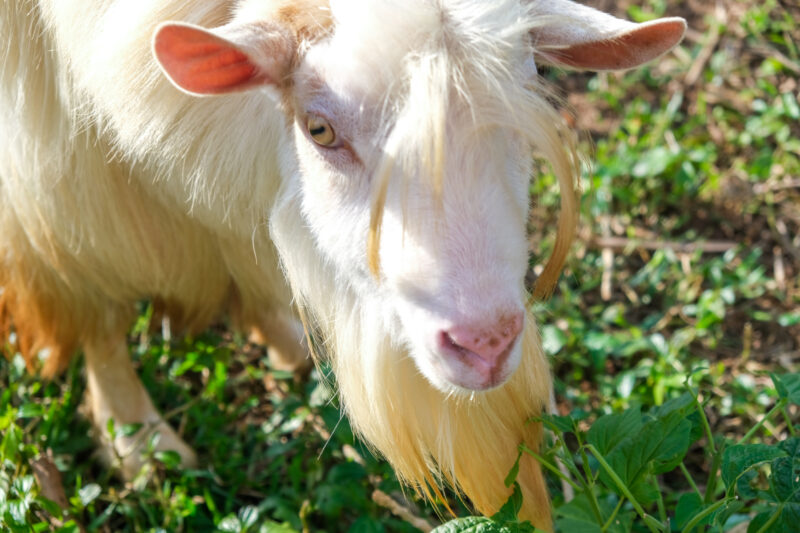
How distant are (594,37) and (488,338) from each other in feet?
2.77

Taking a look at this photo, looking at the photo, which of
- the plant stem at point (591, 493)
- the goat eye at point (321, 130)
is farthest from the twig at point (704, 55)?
the goat eye at point (321, 130)

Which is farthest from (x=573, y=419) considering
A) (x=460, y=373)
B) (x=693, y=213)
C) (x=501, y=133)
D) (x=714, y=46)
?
(x=714, y=46)

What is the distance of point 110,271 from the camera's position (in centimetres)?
308

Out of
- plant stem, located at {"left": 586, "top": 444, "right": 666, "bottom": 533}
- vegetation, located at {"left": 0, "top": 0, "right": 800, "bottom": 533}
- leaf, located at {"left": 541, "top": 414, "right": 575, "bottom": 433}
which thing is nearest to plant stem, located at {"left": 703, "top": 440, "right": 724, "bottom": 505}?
vegetation, located at {"left": 0, "top": 0, "right": 800, "bottom": 533}

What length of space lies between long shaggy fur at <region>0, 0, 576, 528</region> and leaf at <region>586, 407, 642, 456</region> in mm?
310

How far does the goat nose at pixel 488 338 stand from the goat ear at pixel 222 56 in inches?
30.8

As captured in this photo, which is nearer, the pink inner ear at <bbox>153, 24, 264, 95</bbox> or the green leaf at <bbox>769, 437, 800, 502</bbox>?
the pink inner ear at <bbox>153, 24, 264, 95</bbox>

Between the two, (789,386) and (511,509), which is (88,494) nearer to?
(511,509)

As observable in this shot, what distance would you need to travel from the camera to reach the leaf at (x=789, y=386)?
2.28 metres

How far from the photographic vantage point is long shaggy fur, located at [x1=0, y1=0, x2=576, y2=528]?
89.4 inches

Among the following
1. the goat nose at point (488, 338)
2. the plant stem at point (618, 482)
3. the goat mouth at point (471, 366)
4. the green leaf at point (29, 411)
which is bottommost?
the green leaf at point (29, 411)

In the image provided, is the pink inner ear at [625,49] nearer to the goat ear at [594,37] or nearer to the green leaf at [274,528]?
the goat ear at [594,37]

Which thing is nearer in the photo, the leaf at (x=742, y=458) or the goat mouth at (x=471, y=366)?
the goat mouth at (x=471, y=366)

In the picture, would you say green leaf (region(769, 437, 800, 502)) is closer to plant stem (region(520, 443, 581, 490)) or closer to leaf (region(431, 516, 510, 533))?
plant stem (region(520, 443, 581, 490))
